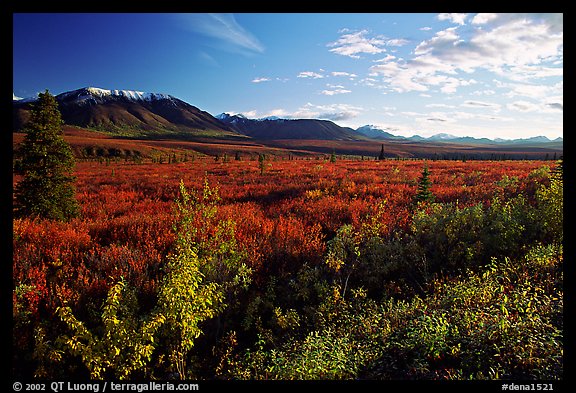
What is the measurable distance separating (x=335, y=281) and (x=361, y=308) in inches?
31.8

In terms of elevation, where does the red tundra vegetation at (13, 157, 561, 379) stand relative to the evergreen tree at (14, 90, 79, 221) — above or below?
below

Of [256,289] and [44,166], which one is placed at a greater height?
[44,166]

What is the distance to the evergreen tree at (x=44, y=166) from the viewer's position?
8.50m

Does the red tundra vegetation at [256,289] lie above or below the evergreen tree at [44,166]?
below

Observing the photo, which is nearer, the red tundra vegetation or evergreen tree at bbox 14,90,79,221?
the red tundra vegetation

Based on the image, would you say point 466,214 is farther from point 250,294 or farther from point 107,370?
point 107,370

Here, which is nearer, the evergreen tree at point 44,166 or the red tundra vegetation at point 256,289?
the red tundra vegetation at point 256,289

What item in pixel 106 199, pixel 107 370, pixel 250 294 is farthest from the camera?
pixel 106 199

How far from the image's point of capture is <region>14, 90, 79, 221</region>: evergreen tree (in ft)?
27.9

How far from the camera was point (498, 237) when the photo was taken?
22.2ft

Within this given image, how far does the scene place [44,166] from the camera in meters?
8.74

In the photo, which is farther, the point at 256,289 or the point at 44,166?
the point at 44,166
